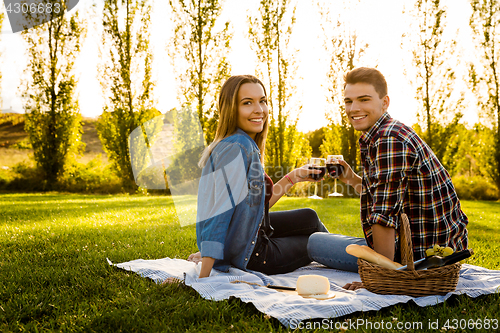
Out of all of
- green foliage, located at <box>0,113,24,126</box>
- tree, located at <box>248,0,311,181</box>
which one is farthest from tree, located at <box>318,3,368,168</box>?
green foliage, located at <box>0,113,24,126</box>

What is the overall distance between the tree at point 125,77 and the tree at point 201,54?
5.36 ft

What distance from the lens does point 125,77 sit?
16.2 m

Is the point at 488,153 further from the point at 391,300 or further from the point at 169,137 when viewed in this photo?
the point at 391,300

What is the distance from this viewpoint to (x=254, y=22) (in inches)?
659

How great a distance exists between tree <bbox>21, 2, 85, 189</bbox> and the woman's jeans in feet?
51.6

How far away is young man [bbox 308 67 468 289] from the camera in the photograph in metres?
2.42

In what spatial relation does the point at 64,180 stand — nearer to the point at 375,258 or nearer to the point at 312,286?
the point at 312,286

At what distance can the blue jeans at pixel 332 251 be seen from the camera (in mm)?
3304

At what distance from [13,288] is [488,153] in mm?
18414

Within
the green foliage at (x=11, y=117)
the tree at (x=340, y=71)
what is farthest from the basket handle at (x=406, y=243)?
the green foliage at (x=11, y=117)

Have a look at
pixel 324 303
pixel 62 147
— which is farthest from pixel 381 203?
pixel 62 147

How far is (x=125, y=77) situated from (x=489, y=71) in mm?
16449

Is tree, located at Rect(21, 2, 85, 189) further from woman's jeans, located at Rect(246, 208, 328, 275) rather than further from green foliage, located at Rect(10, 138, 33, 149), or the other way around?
woman's jeans, located at Rect(246, 208, 328, 275)

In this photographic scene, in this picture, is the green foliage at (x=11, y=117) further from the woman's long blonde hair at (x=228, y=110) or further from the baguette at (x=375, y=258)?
the baguette at (x=375, y=258)
